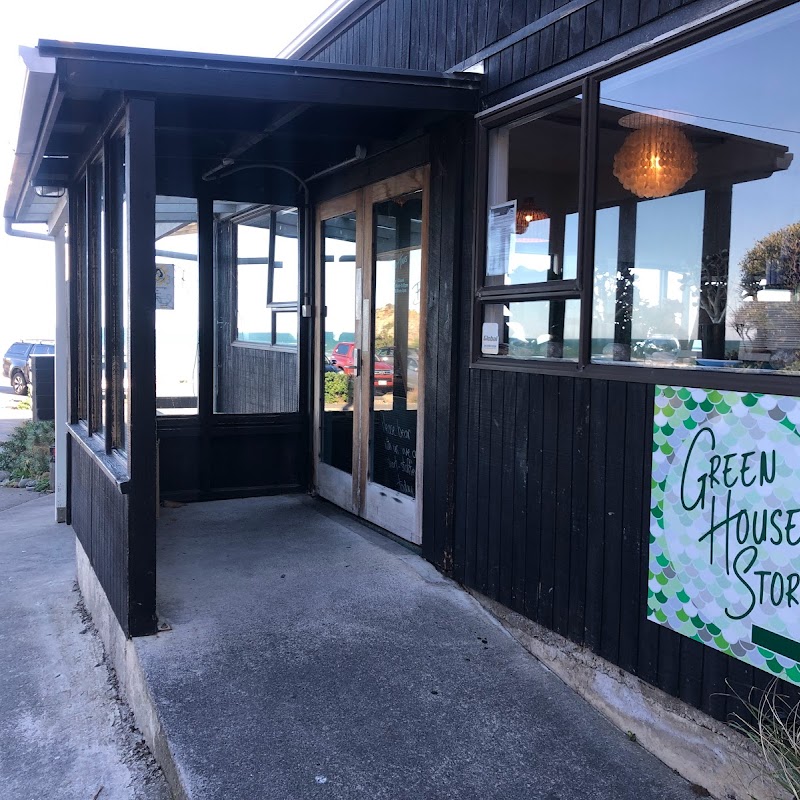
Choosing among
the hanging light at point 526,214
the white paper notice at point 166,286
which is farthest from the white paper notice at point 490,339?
the white paper notice at point 166,286

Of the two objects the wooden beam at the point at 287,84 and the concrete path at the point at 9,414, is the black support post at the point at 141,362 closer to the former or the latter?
the wooden beam at the point at 287,84

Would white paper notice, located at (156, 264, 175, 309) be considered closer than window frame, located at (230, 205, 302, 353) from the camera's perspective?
Yes

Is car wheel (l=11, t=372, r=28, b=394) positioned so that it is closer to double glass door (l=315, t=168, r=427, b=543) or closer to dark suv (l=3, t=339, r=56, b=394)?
dark suv (l=3, t=339, r=56, b=394)

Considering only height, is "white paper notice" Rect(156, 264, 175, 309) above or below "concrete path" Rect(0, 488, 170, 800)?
above

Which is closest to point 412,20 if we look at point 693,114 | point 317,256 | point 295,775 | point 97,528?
point 317,256

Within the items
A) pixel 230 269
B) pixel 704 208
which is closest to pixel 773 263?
pixel 704 208

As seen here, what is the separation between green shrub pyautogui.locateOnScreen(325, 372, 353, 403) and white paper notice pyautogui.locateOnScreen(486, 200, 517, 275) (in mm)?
1842

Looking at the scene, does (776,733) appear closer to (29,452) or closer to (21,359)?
(29,452)

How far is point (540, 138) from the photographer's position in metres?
3.49

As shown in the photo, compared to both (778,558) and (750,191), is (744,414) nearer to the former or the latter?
(778,558)

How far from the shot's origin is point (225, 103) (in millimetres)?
3865

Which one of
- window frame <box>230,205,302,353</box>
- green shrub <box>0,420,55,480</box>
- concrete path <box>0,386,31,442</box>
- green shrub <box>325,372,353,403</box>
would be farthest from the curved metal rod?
A: concrete path <box>0,386,31,442</box>

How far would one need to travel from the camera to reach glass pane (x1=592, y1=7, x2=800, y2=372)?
2.45m

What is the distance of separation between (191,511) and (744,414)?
4112mm
